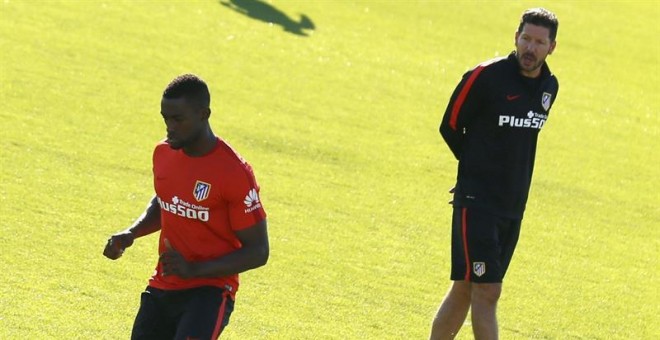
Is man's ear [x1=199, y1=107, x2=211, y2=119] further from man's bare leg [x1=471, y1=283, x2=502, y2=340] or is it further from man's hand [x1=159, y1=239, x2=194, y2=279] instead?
man's bare leg [x1=471, y1=283, x2=502, y2=340]

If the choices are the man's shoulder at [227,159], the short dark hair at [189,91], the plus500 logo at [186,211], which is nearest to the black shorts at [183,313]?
the plus500 logo at [186,211]

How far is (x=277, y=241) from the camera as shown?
11.7 metres

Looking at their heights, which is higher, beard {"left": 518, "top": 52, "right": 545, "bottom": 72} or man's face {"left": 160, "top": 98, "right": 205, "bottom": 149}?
beard {"left": 518, "top": 52, "right": 545, "bottom": 72}

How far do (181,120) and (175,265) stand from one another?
0.70 metres

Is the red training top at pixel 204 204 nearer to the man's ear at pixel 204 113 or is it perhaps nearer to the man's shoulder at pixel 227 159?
the man's shoulder at pixel 227 159

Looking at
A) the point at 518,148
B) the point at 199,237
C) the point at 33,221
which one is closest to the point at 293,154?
the point at 33,221

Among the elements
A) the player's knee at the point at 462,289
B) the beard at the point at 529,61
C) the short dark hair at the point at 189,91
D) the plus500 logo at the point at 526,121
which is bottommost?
the player's knee at the point at 462,289

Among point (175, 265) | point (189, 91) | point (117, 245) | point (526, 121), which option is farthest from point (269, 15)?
point (175, 265)

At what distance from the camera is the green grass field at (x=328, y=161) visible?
1007 cm

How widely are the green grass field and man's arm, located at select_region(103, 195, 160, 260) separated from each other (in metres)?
1.93

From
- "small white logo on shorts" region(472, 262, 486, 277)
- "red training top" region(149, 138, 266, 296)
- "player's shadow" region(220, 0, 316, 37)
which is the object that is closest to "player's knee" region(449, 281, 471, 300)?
"small white logo on shorts" region(472, 262, 486, 277)

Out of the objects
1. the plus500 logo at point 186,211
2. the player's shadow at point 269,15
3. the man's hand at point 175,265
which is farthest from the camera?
the player's shadow at point 269,15

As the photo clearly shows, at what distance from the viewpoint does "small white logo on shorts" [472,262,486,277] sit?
7969 millimetres

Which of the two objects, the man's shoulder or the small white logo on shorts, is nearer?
the man's shoulder
